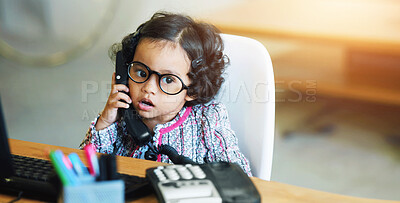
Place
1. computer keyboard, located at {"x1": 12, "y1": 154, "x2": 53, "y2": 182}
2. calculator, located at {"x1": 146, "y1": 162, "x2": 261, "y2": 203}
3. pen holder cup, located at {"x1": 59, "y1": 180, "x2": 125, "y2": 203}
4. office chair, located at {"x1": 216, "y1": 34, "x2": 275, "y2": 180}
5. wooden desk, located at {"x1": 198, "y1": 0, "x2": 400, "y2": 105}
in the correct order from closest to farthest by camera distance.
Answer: pen holder cup, located at {"x1": 59, "y1": 180, "x2": 125, "y2": 203} < calculator, located at {"x1": 146, "y1": 162, "x2": 261, "y2": 203} < computer keyboard, located at {"x1": 12, "y1": 154, "x2": 53, "y2": 182} < office chair, located at {"x1": 216, "y1": 34, "x2": 275, "y2": 180} < wooden desk, located at {"x1": 198, "y1": 0, "x2": 400, "y2": 105}

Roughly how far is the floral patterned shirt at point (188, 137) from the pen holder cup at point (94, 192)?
557 mm

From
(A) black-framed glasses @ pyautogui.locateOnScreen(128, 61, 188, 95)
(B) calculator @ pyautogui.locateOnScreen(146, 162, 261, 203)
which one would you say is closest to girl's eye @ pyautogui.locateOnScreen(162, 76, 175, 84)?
(A) black-framed glasses @ pyautogui.locateOnScreen(128, 61, 188, 95)

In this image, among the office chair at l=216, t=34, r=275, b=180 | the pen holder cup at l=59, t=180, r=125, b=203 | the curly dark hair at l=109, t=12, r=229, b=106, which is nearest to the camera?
the pen holder cup at l=59, t=180, r=125, b=203

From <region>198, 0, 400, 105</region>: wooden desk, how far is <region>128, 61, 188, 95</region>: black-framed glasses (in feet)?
3.11

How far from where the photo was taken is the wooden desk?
1830mm

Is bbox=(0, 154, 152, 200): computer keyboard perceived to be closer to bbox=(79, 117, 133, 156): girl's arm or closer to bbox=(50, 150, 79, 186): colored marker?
bbox=(50, 150, 79, 186): colored marker

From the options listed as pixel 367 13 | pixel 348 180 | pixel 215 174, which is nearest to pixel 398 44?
pixel 367 13

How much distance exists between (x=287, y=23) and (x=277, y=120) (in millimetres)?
529

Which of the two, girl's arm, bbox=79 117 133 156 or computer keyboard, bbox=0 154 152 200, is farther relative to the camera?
girl's arm, bbox=79 117 133 156

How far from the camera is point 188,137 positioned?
3.67 ft

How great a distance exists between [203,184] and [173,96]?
51 cm

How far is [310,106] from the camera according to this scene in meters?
2.12

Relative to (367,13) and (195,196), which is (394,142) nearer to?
(367,13)

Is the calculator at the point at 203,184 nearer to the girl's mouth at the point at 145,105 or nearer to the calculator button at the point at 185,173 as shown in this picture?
the calculator button at the point at 185,173
